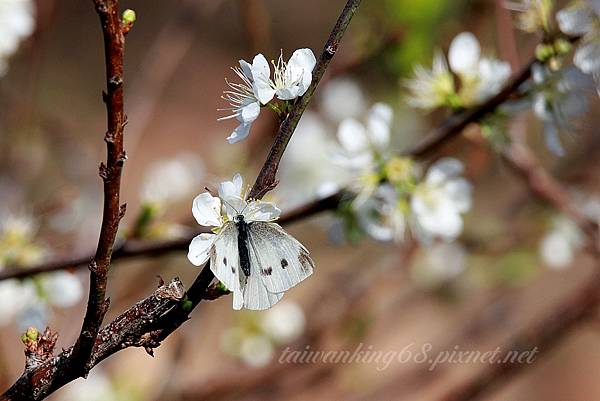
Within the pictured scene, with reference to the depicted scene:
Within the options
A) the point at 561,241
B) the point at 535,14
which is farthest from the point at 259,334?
the point at 535,14

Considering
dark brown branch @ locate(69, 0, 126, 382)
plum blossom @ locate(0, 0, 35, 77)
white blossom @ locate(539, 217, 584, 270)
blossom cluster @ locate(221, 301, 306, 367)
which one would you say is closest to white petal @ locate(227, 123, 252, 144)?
dark brown branch @ locate(69, 0, 126, 382)

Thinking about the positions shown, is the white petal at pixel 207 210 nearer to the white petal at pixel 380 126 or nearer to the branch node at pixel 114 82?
the branch node at pixel 114 82

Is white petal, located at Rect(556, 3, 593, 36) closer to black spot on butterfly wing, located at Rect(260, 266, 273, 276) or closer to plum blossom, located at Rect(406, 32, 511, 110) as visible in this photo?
plum blossom, located at Rect(406, 32, 511, 110)

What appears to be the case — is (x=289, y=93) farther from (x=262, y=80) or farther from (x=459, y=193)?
(x=459, y=193)

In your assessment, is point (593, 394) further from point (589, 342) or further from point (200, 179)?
point (200, 179)

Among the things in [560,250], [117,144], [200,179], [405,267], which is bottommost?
[117,144]

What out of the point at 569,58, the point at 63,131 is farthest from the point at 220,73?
the point at 569,58

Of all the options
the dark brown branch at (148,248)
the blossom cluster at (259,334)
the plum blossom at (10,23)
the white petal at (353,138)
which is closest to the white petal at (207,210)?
the dark brown branch at (148,248)
